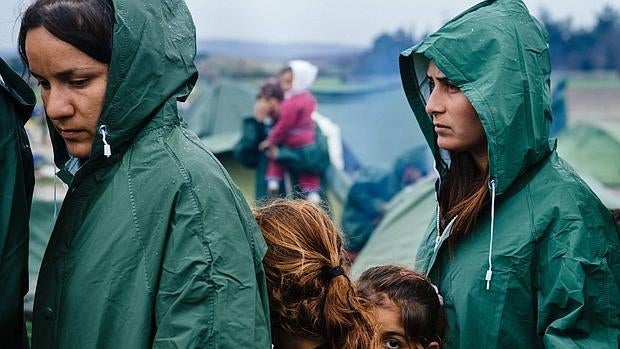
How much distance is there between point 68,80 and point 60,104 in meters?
0.05

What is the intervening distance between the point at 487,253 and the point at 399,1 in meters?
10.3

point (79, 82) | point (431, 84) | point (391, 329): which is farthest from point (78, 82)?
point (431, 84)

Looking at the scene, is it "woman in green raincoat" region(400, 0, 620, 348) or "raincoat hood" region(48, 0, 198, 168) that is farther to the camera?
"woman in green raincoat" region(400, 0, 620, 348)

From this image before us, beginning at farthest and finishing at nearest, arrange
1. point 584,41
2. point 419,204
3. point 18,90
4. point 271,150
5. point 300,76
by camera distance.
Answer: point 584,41 < point 300,76 < point 271,150 < point 419,204 < point 18,90

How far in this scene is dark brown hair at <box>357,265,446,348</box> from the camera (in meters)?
2.50

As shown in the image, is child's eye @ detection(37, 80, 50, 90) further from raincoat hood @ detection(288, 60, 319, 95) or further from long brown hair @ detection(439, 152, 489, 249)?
raincoat hood @ detection(288, 60, 319, 95)

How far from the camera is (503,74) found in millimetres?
2590

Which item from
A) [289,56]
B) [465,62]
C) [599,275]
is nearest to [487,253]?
[599,275]

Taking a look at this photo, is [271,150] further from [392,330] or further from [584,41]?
[584,41]

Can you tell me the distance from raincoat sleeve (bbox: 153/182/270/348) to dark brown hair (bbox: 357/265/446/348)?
2.02 ft

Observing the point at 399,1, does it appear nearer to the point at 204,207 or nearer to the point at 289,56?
the point at 289,56

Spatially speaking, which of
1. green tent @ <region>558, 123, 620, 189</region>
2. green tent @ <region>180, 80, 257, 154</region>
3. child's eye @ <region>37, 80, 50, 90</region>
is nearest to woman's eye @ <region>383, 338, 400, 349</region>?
child's eye @ <region>37, 80, 50, 90</region>

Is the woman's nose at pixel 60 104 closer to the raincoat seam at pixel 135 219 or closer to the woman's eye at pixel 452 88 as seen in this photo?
the raincoat seam at pixel 135 219

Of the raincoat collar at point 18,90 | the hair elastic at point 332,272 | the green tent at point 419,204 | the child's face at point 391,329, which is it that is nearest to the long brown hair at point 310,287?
the hair elastic at point 332,272
